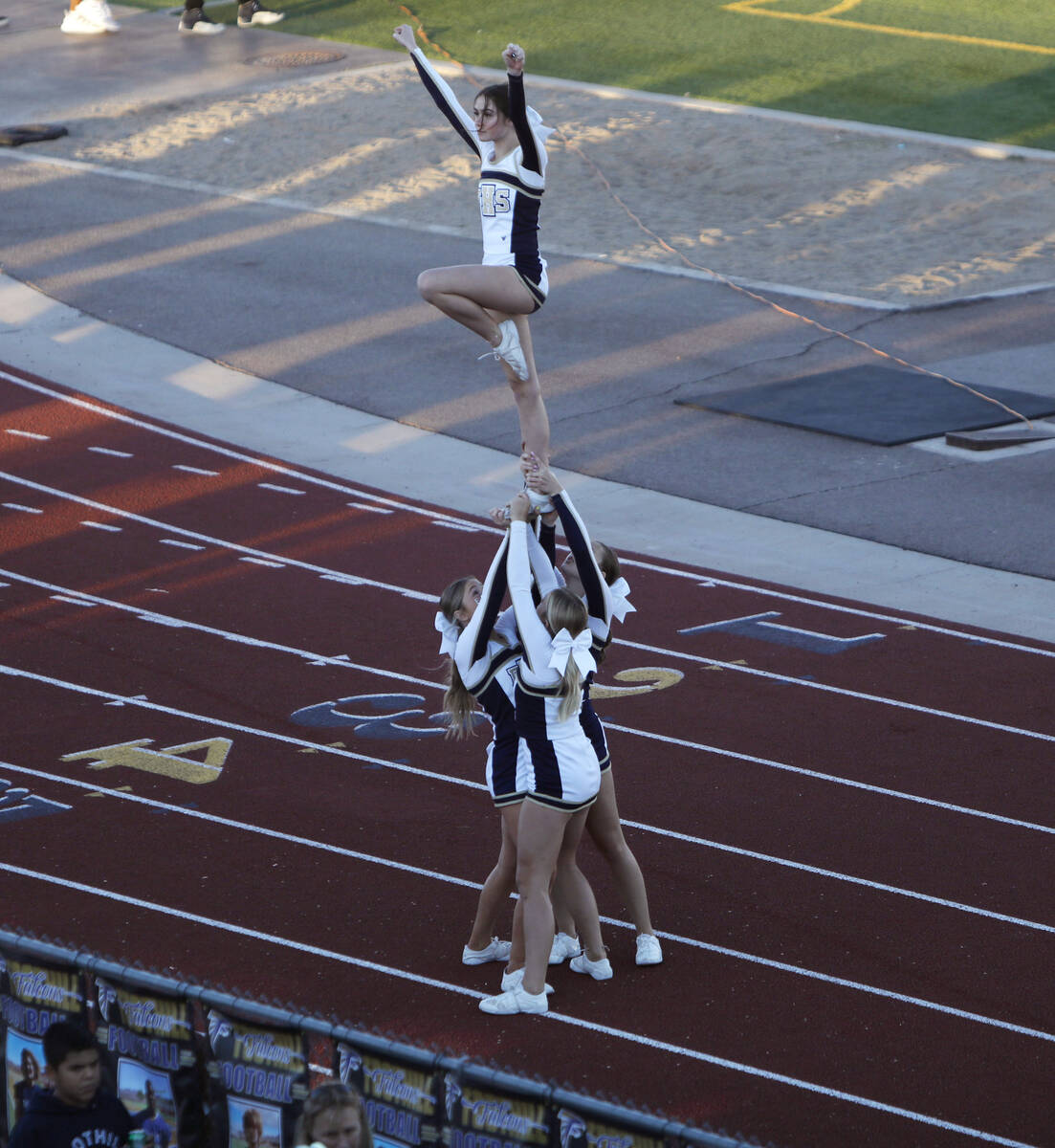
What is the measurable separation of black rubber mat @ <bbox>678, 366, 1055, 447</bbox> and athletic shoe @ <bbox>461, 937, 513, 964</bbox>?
9567mm

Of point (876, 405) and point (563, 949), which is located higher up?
point (876, 405)

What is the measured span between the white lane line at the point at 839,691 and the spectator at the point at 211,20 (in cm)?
2711

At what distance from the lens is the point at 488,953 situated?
793 centimetres

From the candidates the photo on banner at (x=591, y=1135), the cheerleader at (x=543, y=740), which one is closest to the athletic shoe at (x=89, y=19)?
the cheerleader at (x=543, y=740)

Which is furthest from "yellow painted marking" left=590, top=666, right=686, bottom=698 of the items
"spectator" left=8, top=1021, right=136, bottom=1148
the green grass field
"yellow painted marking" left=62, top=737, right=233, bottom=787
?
the green grass field

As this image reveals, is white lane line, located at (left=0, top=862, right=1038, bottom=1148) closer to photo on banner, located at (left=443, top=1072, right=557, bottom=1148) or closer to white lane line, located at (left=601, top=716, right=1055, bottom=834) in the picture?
A: white lane line, located at (left=601, top=716, right=1055, bottom=834)

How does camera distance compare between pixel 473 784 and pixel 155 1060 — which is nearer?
pixel 155 1060

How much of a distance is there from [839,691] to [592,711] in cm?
389

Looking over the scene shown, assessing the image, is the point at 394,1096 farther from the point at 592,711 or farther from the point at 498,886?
the point at 592,711

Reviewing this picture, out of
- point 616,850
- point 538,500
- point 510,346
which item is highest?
point 510,346

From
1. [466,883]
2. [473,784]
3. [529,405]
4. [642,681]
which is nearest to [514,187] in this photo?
[529,405]

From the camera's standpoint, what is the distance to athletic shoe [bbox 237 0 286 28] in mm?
35844

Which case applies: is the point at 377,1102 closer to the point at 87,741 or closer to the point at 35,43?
the point at 87,741

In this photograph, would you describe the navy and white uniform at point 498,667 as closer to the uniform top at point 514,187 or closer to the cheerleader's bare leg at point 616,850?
the cheerleader's bare leg at point 616,850
